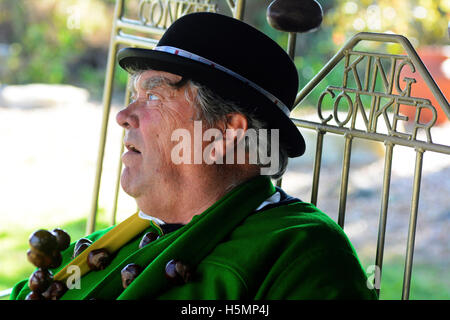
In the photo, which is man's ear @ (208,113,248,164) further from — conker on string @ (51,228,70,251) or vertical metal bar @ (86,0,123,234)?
vertical metal bar @ (86,0,123,234)

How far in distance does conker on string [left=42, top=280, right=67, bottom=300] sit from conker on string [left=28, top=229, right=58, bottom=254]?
0.15 metres

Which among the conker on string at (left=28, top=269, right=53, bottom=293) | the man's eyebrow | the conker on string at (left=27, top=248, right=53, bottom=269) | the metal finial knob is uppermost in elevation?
the metal finial knob

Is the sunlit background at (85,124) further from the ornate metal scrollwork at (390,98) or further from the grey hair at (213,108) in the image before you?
the grey hair at (213,108)

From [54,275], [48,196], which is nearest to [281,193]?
[54,275]

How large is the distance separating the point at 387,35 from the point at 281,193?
0.53 meters

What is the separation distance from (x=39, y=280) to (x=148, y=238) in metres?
0.31

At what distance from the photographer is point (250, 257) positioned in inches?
56.6

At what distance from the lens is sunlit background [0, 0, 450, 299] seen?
4766 mm

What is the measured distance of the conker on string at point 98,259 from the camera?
1716 millimetres

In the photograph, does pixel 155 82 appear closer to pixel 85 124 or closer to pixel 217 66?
pixel 217 66

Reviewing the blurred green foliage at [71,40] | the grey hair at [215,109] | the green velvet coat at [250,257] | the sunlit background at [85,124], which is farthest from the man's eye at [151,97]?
the blurred green foliage at [71,40]

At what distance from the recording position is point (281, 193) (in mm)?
1757

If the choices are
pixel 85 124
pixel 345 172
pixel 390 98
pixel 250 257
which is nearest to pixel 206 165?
pixel 250 257

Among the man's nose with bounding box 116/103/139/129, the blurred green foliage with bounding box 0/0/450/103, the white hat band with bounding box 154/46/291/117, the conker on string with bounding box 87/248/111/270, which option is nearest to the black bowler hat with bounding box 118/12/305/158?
the white hat band with bounding box 154/46/291/117
